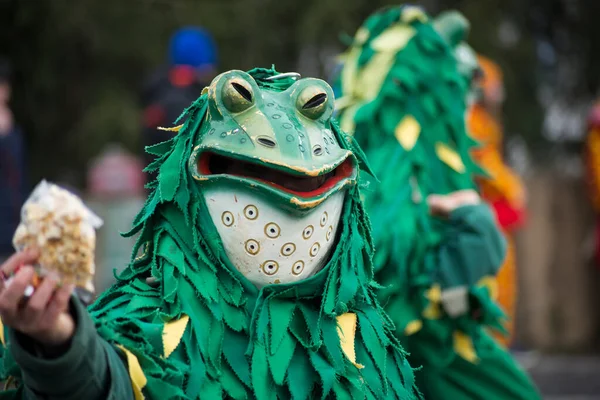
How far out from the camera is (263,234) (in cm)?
277

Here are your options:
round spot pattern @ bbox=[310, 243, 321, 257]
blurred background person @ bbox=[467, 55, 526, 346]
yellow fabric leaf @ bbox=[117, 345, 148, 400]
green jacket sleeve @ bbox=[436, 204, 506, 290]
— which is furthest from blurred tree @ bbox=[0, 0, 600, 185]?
yellow fabric leaf @ bbox=[117, 345, 148, 400]

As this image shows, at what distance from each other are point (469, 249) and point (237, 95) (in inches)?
55.8

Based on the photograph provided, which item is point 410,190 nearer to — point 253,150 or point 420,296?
point 420,296

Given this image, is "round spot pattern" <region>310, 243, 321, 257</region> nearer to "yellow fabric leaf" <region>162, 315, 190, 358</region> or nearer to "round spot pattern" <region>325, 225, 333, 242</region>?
"round spot pattern" <region>325, 225, 333, 242</region>

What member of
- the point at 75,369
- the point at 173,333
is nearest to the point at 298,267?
the point at 173,333

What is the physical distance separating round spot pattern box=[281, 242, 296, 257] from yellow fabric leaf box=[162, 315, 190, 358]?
26 centimetres

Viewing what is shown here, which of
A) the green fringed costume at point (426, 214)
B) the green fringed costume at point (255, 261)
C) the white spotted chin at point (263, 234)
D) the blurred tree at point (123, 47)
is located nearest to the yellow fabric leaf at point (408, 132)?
the green fringed costume at point (426, 214)

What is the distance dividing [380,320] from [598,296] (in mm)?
7200

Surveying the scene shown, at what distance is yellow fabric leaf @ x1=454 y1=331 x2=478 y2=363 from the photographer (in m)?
4.18

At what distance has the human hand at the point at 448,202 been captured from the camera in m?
4.14

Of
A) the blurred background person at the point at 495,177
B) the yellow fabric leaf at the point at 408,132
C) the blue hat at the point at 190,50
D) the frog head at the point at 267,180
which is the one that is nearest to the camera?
the frog head at the point at 267,180

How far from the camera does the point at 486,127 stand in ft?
21.3

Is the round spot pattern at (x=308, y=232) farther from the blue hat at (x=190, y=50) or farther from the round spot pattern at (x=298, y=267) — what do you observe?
the blue hat at (x=190, y=50)

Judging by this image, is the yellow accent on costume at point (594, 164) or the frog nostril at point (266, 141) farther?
the yellow accent on costume at point (594, 164)
